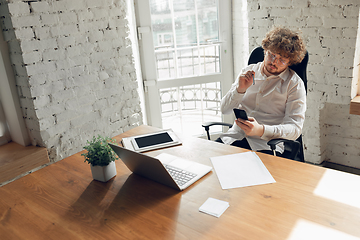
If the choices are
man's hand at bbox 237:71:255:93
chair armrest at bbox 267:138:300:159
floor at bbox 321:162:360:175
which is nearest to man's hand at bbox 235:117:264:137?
chair armrest at bbox 267:138:300:159

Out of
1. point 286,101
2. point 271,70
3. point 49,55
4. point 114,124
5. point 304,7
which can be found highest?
point 304,7

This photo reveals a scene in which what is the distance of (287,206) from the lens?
111cm

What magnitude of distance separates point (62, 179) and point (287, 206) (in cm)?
105

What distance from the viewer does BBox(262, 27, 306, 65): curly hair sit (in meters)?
1.79

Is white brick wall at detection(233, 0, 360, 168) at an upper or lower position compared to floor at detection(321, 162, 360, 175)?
upper

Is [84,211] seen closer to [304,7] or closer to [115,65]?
[115,65]

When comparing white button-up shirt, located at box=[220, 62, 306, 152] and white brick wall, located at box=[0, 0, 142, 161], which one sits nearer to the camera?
white button-up shirt, located at box=[220, 62, 306, 152]

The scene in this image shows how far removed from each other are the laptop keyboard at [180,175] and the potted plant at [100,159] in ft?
0.97

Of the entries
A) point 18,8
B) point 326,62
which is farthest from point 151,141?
point 326,62

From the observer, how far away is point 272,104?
6.46ft

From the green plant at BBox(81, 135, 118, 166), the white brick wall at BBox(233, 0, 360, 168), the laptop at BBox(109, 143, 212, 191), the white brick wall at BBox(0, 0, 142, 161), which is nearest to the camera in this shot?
the laptop at BBox(109, 143, 212, 191)

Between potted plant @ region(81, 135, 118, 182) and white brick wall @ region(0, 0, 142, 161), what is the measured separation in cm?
89

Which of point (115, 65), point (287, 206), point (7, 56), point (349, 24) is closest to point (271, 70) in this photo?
point (349, 24)

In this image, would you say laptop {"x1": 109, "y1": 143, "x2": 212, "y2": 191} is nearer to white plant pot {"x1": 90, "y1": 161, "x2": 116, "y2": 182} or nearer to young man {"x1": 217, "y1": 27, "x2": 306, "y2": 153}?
white plant pot {"x1": 90, "y1": 161, "x2": 116, "y2": 182}
